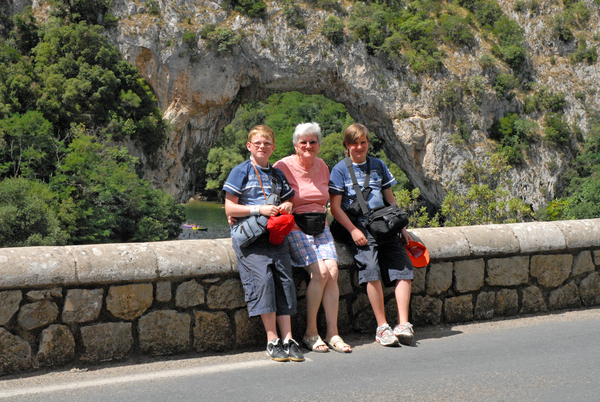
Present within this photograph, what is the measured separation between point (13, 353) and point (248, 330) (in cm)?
146

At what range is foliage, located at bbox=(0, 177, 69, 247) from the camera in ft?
70.1

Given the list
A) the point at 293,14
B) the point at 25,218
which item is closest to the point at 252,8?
the point at 293,14

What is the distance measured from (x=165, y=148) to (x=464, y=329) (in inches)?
1235

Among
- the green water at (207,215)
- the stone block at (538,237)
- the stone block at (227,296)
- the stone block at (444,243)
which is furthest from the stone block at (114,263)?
the green water at (207,215)

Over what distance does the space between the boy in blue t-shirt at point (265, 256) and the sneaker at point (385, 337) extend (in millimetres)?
673

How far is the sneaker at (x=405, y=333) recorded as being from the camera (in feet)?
13.0

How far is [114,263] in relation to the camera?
3.45 m

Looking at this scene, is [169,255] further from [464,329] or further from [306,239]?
[464,329]

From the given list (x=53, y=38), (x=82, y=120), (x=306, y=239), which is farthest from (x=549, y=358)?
(x=53, y=38)

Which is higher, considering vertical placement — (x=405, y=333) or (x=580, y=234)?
(x=580, y=234)

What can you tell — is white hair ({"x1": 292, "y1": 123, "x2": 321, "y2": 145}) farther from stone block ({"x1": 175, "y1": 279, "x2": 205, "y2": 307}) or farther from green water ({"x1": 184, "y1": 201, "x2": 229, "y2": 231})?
green water ({"x1": 184, "y1": 201, "x2": 229, "y2": 231})

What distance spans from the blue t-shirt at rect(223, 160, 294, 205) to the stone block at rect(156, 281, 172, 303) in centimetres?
75

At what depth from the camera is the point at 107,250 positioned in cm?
351

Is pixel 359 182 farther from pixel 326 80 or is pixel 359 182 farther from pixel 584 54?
pixel 584 54
